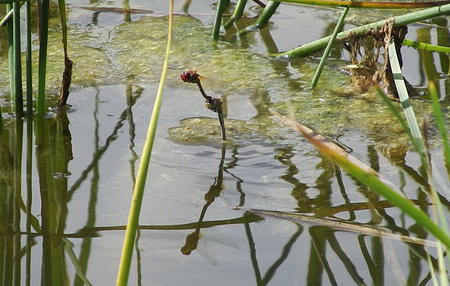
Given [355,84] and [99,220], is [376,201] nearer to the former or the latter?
[99,220]

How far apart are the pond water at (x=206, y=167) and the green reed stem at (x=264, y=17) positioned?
37mm

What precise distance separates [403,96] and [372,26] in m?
0.46

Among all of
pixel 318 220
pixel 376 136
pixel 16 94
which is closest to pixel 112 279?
pixel 318 220

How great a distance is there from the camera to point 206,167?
6.81ft

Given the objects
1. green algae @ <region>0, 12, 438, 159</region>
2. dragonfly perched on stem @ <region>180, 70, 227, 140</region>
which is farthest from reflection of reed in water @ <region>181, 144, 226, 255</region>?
green algae @ <region>0, 12, 438, 159</region>

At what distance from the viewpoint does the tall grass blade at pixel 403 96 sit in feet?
5.79

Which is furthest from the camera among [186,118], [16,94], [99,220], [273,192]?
[186,118]

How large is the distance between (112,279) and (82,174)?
507 mm

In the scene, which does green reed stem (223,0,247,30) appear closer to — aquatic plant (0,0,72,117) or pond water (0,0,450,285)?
pond water (0,0,450,285)

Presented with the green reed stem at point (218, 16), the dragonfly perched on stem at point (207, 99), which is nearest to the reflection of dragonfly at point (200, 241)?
the dragonfly perched on stem at point (207, 99)

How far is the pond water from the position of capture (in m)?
1.59

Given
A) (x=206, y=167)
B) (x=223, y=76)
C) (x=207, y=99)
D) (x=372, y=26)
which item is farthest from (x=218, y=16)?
(x=206, y=167)

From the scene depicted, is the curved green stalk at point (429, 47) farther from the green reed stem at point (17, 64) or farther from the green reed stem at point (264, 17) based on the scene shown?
the green reed stem at point (17, 64)

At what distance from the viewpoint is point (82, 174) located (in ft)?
6.53
